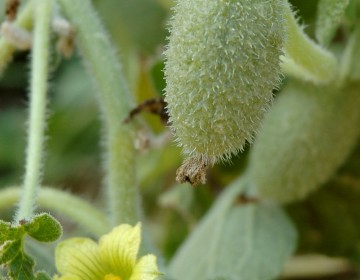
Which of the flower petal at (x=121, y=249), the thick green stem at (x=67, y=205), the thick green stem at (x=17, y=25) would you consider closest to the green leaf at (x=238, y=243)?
the thick green stem at (x=67, y=205)

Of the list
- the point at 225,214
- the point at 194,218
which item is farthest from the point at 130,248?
the point at 194,218

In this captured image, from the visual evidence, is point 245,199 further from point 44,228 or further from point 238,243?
point 44,228

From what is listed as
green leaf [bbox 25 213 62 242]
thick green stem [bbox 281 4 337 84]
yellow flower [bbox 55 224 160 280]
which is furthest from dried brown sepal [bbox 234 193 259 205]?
green leaf [bbox 25 213 62 242]

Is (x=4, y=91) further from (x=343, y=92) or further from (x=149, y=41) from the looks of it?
(x=343, y=92)

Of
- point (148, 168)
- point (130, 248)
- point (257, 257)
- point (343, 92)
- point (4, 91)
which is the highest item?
point (4, 91)

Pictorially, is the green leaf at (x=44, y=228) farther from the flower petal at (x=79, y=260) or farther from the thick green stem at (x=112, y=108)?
the thick green stem at (x=112, y=108)
